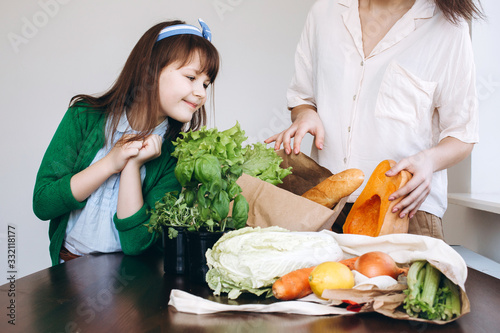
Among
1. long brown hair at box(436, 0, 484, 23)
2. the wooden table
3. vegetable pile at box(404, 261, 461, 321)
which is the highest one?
long brown hair at box(436, 0, 484, 23)

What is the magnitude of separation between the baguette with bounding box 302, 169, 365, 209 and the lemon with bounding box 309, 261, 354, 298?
0.36 metres

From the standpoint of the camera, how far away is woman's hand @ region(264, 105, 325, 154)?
1221mm

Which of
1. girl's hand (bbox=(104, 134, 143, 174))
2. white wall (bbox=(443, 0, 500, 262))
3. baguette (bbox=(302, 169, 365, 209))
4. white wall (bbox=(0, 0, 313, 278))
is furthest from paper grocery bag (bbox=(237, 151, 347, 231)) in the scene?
white wall (bbox=(0, 0, 313, 278))

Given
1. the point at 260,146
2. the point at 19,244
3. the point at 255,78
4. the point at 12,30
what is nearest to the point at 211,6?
the point at 255,78

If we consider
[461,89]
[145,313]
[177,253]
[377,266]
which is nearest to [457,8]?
[461,89]

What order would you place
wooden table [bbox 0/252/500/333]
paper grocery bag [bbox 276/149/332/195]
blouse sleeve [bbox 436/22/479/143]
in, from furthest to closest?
blouse sleeve [bbox 436/22/479/143], paper grocery bag [bbox 276/149/332/195], wooden table [bbox 0/252/500/333]

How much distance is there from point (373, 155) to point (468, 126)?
0.28m

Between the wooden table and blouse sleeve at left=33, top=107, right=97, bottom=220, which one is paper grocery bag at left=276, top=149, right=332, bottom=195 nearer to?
the wooden table

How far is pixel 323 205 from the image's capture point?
1.06m

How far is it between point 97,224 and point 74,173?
17 centimetres

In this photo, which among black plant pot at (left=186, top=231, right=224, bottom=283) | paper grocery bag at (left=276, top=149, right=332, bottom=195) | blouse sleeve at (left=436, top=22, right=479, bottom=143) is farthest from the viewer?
blouse sleeve at (left=436, top=22, right=479, bottom=143)

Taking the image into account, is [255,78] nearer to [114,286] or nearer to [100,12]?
[100,12]

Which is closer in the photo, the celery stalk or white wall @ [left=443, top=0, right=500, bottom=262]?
the celery stalk

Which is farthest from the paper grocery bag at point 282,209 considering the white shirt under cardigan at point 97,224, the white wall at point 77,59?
the white wall at point 77,59
